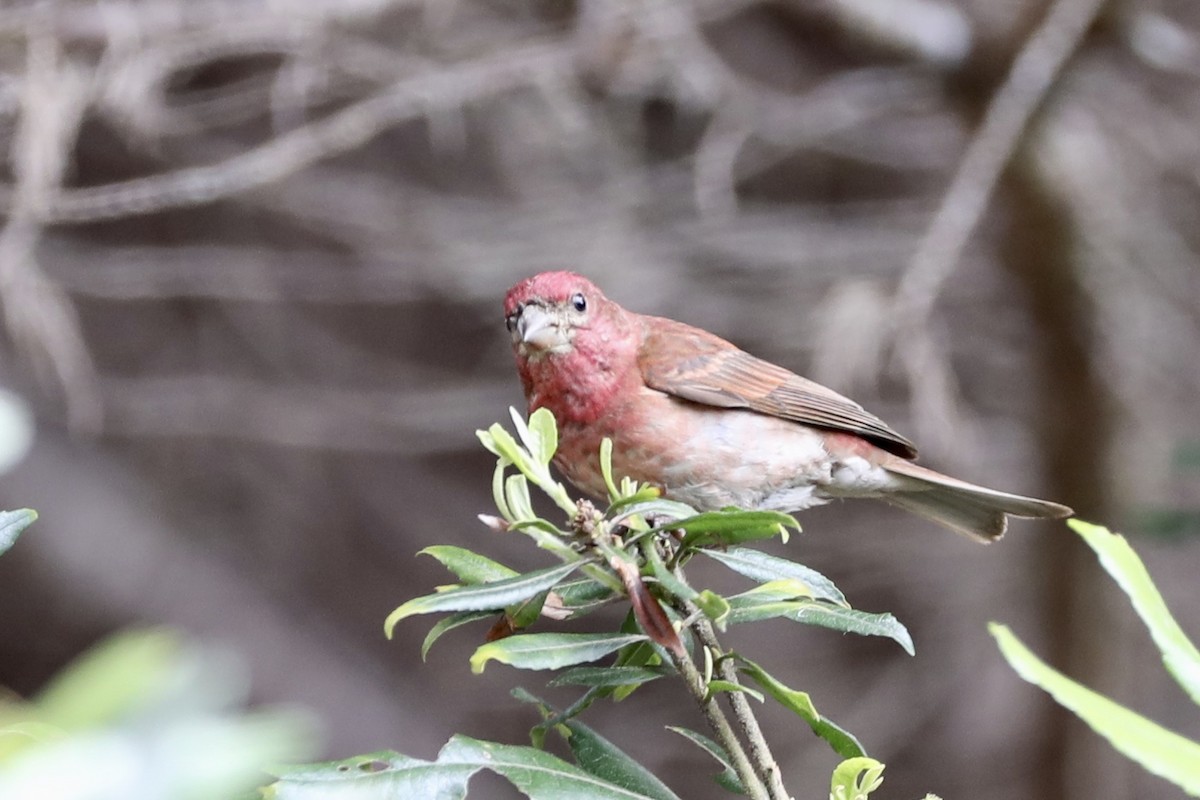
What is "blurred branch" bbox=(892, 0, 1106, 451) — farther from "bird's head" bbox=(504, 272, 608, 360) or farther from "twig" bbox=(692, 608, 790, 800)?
"twig" bbox=(692, 608, 790, 800)

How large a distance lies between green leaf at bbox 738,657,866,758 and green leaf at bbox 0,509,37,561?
0.92 metres

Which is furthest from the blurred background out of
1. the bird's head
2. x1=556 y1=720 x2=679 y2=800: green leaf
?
x1=556 y1=720 x2=679 y2=800: green leaf

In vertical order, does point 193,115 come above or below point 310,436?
above

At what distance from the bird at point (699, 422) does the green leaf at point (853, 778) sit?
4.48ft

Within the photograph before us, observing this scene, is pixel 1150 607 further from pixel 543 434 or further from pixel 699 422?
pixel 699 422

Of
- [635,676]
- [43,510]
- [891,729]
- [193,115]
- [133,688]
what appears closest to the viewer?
[133,688]

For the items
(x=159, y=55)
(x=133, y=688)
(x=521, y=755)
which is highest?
(x=159, y=55)

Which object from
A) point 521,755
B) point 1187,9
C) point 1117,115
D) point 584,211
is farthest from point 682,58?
point 521,755

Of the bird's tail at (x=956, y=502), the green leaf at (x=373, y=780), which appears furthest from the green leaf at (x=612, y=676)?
the bird's tail at (x=956, y=502)

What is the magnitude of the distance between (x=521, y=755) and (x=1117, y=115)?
509 centimetres

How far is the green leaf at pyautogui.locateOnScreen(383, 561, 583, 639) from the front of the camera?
1509 mm

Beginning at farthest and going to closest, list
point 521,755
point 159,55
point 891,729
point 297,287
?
point 891,729 → point 297,287 → point 159,55 → point 521,755

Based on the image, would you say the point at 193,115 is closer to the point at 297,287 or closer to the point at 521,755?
the point at 297,287

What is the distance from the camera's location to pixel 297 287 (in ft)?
22.1
